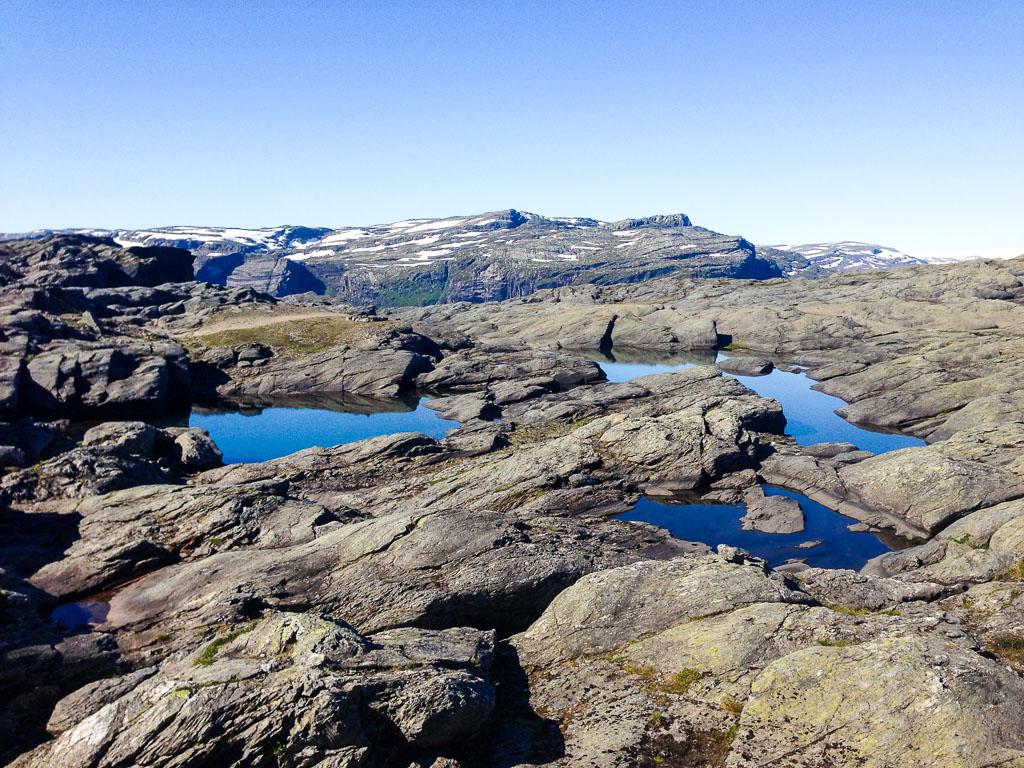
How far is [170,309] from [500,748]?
502ft

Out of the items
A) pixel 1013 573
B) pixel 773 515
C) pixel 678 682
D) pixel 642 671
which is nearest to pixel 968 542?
pixel 1013 573

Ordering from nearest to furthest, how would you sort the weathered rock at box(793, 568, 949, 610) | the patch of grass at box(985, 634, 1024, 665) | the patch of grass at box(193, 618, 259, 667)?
1. the patch of grass at box(193, 618, 259, 667)
2. the patch of grass at box(985, 634, 1024, 665)
3. the weathered rock at box(793, 568, 949, 610)

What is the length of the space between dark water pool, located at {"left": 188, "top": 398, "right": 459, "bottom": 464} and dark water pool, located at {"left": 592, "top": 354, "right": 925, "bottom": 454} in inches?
1756

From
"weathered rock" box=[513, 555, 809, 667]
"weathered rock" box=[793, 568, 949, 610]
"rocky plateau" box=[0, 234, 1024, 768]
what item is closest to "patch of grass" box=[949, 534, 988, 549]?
"rocky plateau" box=[0, 234, 1024, 768]

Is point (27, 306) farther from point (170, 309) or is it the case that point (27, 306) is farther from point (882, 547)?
point (882, 547)

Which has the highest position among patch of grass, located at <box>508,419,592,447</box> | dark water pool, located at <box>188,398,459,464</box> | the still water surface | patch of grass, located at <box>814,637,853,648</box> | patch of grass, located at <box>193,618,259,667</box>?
patch of grass, located at <box>193,618,259,667</box>

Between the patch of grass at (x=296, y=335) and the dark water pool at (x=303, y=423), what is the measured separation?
22.0m

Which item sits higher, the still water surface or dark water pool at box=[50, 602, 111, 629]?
dark water pool at box=[50, 602, 111, 629]

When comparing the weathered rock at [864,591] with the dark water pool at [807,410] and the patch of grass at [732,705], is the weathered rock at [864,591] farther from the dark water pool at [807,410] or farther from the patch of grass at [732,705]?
the dark water pool at [807,410]

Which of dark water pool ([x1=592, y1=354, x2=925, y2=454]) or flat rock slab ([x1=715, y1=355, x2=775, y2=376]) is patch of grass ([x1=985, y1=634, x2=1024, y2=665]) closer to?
dark water pool ([x1=592, y1=354, x2=925, y2=454])

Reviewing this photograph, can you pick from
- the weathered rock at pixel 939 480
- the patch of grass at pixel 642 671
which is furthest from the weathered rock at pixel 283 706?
the weathered rock at pixel 939 480

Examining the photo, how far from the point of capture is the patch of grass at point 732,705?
65.7 feet

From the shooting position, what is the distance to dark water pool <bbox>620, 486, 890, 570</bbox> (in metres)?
41.7

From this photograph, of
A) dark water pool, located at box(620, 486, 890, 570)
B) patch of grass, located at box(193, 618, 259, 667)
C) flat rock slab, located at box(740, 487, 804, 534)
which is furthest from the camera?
flat rock slab, located at box(740, 487, 804, 534)
